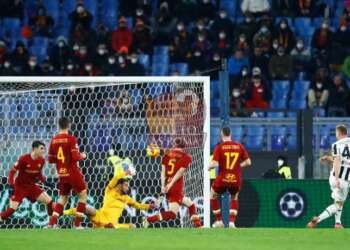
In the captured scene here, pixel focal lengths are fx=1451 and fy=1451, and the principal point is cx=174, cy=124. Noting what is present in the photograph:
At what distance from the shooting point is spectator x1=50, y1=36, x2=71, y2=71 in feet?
97.8

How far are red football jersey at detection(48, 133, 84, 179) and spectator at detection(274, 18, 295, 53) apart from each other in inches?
452

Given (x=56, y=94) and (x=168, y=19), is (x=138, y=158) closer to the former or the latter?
(x=56, y=94)

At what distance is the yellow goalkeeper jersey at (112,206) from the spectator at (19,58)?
818cm

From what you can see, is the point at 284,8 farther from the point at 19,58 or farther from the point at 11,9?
the point at 19,58

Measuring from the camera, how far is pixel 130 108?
2242cm

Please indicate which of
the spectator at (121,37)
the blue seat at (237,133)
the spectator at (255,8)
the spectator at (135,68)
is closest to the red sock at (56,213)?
the blue seat at (237,133)

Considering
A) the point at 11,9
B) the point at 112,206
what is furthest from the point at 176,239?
the point at 11,9

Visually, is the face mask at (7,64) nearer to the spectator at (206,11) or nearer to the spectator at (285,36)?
the spectator at (206,11)

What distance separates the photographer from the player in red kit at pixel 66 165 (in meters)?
19.8

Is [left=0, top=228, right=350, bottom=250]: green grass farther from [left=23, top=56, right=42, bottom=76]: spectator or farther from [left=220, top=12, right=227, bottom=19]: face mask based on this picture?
[left=220, top=12, right=227, bottom=19]: face mask

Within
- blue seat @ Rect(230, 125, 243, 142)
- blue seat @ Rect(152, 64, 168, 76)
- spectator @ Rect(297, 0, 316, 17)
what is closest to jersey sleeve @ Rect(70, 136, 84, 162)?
blue seat @ Rect(230, 125, 243, 142)

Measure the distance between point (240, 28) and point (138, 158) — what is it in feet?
30.1

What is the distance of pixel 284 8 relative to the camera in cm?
3241

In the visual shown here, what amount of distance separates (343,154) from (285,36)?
970 centimetres
